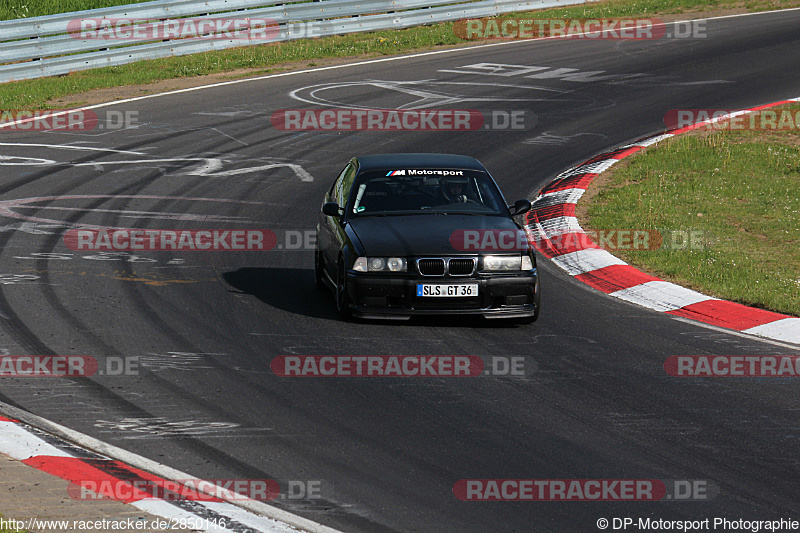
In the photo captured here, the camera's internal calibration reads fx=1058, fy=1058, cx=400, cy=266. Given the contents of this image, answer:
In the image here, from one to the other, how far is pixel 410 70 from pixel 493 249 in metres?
15.4

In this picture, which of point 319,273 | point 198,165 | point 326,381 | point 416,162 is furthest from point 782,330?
point 198,165

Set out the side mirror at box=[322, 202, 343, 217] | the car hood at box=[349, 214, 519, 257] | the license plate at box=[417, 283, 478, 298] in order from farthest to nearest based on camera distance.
→ the side mirror at box=[322, 202, 343, 217]
the car hood at box=[349, 214, 519, 257]
the license plate at box=[417, 283, 478, 298]

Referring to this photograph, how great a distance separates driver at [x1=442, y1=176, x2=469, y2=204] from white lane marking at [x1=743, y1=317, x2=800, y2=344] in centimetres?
311

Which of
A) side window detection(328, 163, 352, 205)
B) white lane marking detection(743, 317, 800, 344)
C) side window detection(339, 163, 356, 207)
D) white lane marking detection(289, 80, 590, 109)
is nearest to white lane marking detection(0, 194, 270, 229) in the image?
side window detection(328, 163, 352, 205)

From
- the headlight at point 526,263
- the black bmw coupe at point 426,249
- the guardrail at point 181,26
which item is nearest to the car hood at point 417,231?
the black bmw coupe at point 426,249

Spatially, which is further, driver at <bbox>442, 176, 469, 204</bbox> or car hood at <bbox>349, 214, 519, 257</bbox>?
driver at <bbox>442, 176, 469, 204</bbox>

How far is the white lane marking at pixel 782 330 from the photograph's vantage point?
380 inches

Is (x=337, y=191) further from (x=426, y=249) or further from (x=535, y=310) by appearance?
(x=535, y=310)

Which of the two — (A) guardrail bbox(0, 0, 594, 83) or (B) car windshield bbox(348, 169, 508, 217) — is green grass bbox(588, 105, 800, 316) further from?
(A) guardrail bbox(0, 0, 594, 83)

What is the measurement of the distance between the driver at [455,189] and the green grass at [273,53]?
12797 millimetres

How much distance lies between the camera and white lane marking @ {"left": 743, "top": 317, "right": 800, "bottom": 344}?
9.66 m

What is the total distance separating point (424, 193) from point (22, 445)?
5.36 metres

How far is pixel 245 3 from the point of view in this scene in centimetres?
2655

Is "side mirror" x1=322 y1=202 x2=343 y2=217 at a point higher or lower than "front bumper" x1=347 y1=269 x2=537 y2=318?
higher
